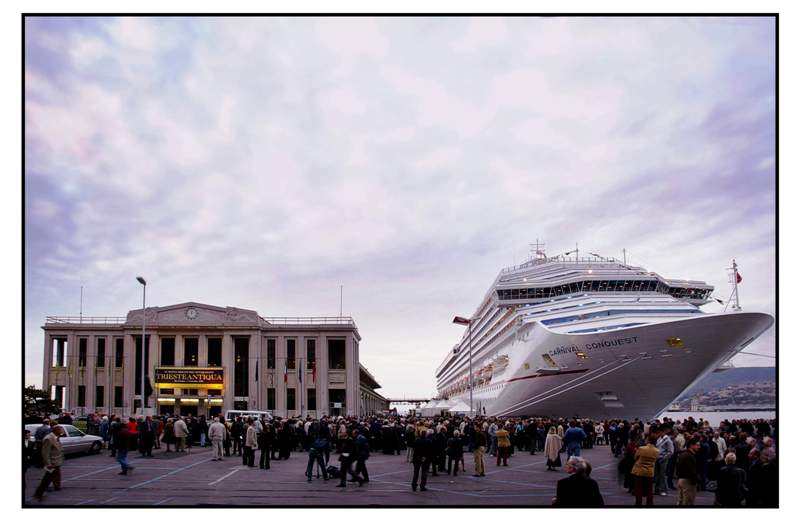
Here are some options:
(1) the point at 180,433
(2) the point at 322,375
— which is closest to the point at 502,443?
(1) the point at 180,433

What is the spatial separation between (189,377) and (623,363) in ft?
121

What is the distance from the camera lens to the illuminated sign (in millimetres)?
60656

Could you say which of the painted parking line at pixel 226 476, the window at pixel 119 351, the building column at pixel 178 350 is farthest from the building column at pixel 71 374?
the painted parking line at pixel 226 476

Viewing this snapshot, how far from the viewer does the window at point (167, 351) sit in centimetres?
6300

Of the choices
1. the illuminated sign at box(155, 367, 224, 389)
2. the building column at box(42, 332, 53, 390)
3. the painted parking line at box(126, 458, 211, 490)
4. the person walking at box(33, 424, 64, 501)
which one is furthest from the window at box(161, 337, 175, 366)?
the person walking at box(33, 424, 64, 501)

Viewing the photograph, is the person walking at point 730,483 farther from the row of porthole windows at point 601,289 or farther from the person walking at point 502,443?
the row of porthole windows at point 601,289

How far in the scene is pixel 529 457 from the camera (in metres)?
29.2

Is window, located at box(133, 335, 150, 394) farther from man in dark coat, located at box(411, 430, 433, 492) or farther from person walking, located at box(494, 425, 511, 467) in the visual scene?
man in dark coat, located at box(411, 430, 433, 492)

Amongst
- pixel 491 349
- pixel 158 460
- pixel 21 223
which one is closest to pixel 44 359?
pixel 491 349

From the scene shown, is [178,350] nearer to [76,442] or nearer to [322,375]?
[322,375]

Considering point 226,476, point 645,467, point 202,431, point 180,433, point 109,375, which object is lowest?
point 109,375

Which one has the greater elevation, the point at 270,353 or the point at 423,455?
the point at 423,455

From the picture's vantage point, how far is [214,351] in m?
63.8

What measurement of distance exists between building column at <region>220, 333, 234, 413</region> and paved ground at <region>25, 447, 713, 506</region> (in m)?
37.0
